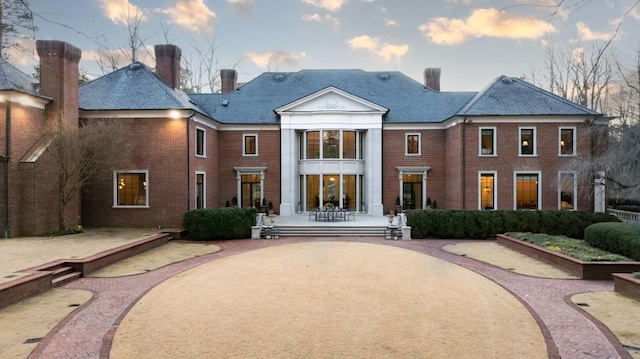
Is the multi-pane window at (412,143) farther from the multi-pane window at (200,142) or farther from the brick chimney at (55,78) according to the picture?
the brick chimney at (55,78)

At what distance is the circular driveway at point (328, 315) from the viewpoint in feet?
19.8

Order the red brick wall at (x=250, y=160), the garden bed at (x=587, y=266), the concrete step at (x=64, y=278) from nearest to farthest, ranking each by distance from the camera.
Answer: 1. the concrete step at (x=64, y=278)
2. the garden bed at (x=587, y=266)
3. the red brick wall at (x=250, y=160)

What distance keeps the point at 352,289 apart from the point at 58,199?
14671 millimetres

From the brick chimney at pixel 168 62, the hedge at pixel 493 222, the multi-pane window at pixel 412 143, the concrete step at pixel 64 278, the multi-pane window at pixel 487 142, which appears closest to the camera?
the concrete step at pixel 64 278

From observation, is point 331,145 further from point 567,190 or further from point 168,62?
point 567,190

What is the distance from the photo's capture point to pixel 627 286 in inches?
350

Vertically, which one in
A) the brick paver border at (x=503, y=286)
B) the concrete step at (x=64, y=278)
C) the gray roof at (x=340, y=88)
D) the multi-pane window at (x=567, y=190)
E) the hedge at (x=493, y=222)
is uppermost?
the gray roof at (x=340, y=88)

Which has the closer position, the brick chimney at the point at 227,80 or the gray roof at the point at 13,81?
the gray roof at the point at 13,81

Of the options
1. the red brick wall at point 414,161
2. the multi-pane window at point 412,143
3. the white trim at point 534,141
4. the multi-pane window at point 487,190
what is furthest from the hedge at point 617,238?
the multi-pane window at point 412,143

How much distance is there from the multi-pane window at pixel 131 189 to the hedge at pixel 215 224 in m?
3.41

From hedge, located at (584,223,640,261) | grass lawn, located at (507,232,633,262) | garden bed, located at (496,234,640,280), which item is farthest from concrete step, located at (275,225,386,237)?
hedge, located at (584,223,640,261)

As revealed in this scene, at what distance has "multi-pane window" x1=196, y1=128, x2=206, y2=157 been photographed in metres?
21.5

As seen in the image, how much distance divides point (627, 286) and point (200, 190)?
19.1m

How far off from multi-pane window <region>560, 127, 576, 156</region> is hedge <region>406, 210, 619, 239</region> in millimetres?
5006
